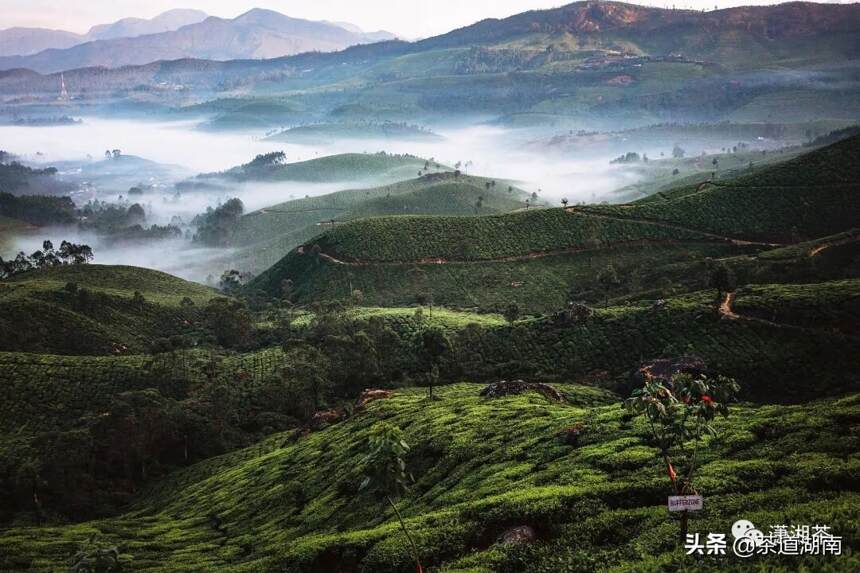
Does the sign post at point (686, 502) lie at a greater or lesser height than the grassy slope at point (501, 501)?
greater

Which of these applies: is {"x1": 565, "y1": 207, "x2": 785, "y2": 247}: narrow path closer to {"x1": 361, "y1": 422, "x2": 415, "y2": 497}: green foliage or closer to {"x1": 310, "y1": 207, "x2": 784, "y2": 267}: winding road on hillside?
{"x1": 310, "y1": 207, "x2": 784, "y2": 267}: winding road on hillside

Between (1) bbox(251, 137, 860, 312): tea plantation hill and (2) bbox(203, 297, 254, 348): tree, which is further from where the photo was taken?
(1) bbox(251, 137, 860, 312): tea plantation hill

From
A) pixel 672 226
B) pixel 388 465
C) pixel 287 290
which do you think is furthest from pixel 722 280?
pixel 287 290

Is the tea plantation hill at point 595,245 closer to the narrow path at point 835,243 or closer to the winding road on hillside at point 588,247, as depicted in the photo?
the winding road on hillside at point 588,247

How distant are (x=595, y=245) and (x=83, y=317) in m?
131

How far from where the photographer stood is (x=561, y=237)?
183 meters

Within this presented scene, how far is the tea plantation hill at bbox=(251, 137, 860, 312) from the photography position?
15962 centimetres

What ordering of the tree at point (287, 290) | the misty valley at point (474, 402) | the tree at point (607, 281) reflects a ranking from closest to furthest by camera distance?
the misty valley at point (474, 402) < the tree at point (607, 281) < the tree at point (287, 290)

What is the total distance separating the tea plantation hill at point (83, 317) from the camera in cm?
12800

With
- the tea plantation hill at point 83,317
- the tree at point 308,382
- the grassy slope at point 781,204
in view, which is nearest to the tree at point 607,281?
the grassy slope at point 781,204

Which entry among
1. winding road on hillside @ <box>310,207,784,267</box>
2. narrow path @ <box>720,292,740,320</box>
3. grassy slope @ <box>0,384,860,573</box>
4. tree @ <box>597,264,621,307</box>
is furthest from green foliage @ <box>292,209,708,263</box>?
grassy slope @ <box>0,384,860,573</box>

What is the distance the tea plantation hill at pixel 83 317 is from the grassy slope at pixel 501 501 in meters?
68.5

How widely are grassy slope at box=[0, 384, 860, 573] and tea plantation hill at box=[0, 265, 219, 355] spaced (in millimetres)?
68524

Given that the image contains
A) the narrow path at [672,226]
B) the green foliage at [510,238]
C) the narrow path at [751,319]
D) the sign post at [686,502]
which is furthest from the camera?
the green foliage at [510,238]
